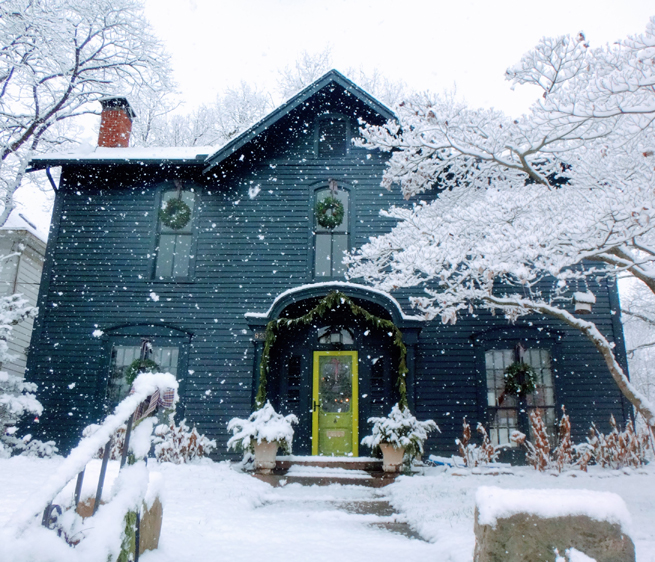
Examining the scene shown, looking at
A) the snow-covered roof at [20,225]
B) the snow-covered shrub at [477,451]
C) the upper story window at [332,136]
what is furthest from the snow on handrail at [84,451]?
the snow-covered roof at [20,225]

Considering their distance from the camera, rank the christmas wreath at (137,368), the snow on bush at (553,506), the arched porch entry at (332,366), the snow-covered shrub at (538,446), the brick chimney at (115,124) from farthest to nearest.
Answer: the brick chimney at (115,124) < the christmas wreath at (137,368) < the arched porch entry at (332,366) < the snow-covered shrub at (538,446) < the snow on bush at (553,506)

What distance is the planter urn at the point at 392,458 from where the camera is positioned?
8602 millimetres

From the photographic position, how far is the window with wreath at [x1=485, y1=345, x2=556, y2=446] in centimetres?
1006

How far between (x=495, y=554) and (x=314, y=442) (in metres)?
7.34

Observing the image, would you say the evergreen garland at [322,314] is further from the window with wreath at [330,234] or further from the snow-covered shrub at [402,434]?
the window with wreath at [330,234]

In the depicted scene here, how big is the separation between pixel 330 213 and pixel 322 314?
8.13ft

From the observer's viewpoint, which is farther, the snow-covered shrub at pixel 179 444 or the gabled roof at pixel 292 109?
the gabled roof at pixel 292 109

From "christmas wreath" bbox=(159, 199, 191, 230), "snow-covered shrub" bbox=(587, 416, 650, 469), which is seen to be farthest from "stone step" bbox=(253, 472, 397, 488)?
"christmas wreath" bbox=(159, 199, 191, 230)

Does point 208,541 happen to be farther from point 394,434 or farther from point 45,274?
point 45,274

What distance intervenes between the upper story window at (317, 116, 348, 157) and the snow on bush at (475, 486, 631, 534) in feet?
30.9

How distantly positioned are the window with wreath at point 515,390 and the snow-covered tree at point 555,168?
2.52m

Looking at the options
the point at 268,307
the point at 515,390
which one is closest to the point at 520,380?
the point at 515,390

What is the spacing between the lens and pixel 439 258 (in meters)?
7.79

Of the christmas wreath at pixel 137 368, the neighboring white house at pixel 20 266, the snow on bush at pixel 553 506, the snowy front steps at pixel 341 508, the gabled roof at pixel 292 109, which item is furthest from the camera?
the neighboring white house at pixel 20 266
